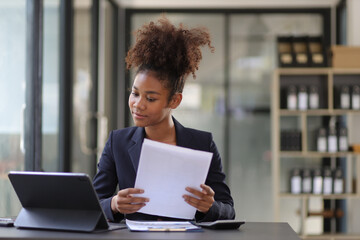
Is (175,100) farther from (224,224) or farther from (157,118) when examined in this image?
(224,224)

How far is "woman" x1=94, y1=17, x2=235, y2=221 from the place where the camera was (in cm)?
199

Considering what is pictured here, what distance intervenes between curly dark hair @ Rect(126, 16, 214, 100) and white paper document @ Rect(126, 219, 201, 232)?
1.38 feet

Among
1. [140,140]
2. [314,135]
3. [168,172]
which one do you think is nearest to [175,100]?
[140,140]

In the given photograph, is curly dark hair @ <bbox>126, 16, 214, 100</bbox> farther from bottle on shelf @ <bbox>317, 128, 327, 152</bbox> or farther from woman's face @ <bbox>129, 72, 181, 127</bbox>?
bottle on shelf @ <bbox>317, 128, 327, 152</bbox>

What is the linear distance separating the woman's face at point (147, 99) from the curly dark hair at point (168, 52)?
2cm

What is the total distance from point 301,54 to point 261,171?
1.59 m

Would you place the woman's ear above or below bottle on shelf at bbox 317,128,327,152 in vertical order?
above

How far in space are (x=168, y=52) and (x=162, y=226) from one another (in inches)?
22.3

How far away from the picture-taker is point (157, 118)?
2035mm

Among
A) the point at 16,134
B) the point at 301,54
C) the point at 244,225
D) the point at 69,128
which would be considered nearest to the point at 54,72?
the point at 69,128

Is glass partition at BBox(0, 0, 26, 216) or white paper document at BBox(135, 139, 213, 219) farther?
glass partition at BBox(0, 0, 26, 216)

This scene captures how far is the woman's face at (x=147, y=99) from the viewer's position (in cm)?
198

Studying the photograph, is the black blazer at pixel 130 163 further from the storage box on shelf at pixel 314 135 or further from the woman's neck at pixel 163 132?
the storage box on shelf at pixel 314 135

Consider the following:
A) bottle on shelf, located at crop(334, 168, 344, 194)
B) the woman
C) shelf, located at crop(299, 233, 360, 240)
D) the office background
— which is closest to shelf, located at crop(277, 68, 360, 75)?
the office background
